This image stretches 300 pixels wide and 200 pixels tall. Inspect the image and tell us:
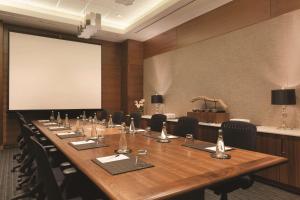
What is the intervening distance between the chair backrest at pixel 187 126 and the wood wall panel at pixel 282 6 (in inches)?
95.3

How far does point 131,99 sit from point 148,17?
2.80 m

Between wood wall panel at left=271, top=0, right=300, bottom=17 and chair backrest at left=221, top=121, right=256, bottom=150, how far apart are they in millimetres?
2400

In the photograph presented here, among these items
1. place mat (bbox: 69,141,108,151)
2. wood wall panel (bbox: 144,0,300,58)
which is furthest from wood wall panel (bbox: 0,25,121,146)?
place mat (bbox: 69,141,108,151)

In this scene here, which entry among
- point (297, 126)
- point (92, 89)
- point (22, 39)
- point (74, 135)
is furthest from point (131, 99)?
point (297, 126)

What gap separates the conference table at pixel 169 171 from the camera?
1.30 metres

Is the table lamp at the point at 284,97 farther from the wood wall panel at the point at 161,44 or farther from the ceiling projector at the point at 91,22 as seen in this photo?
the wood wall panel at the point at 161,44

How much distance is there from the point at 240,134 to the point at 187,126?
0.92 meters

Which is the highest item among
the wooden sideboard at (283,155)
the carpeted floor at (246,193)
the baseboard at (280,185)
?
the wooden sideboard at (283,155)

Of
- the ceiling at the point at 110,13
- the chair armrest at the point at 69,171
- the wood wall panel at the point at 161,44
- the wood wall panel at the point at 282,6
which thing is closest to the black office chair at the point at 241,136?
the chair armrest at the point at 69,171

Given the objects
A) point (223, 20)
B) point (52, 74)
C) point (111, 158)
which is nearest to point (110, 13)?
point (52, 74)

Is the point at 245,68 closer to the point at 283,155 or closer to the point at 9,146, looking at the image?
the point at 283,155

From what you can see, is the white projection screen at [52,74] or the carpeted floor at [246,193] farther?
the white projection screen at [52,74]

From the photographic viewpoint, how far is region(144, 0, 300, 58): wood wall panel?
3.99m

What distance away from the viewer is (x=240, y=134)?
2582 millimetres
